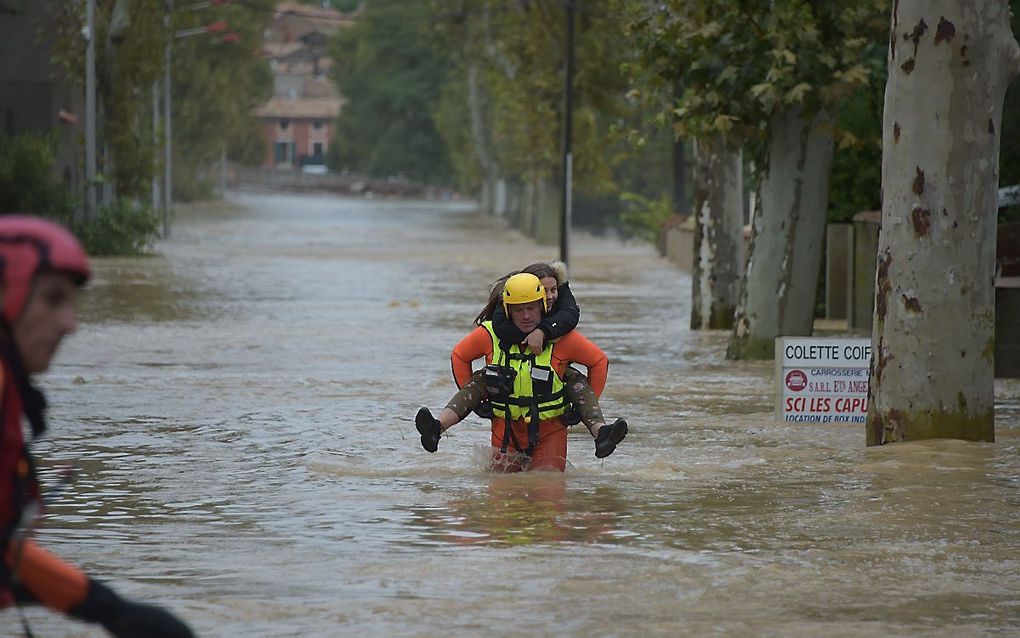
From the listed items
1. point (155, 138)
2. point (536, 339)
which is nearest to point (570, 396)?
point (536, 339)

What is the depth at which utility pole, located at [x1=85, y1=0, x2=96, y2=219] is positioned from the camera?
45.5 m

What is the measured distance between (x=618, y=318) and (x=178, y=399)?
485 inches

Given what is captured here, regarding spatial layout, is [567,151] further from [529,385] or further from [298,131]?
[298,131]

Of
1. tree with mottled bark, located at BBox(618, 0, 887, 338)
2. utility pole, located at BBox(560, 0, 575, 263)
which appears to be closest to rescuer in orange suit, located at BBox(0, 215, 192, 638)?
tree with mottled bark, located at BBox(618, 0, 887, 338)

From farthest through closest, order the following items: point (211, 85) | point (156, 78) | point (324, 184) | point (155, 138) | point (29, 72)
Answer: point (324, 184), point (211, 85), point (155, 138), point (156, 78), point (29, 72)

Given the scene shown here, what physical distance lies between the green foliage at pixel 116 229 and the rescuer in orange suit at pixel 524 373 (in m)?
36.9

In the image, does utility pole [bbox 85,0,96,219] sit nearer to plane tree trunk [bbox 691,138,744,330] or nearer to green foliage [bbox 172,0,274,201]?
plane tree trunk [bbox 691,138,744,330]

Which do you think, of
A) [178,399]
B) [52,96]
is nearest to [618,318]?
[178,399]

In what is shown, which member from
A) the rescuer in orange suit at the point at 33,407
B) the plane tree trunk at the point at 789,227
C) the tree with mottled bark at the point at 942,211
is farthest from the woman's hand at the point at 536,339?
the plane tree trunk at the point at 789,227

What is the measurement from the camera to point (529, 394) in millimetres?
11961

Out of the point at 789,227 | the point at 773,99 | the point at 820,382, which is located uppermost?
the point at 773,99

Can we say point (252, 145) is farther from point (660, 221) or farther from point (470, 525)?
point (470, 525)

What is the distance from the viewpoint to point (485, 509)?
11117 millimetres

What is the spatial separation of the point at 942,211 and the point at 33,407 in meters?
9.61
